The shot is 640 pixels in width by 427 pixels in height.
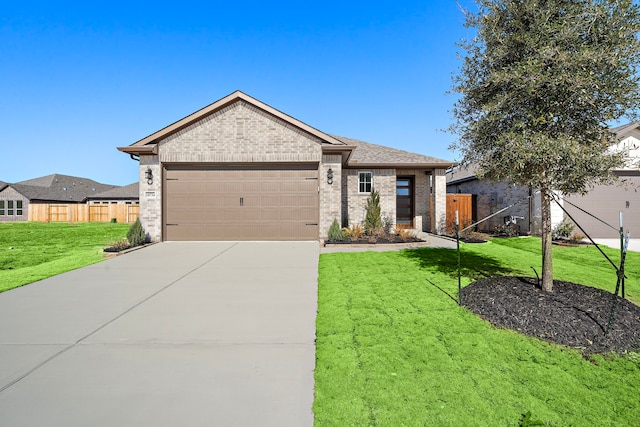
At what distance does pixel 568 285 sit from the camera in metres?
5.88

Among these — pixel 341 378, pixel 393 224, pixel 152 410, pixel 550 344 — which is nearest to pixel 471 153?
pixel 550 344

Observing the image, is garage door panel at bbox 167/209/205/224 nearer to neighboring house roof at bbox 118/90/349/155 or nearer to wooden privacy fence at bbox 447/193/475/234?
neighboring house roof at bbox 118/90/349/155

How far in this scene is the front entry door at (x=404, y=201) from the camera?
16.6 metres

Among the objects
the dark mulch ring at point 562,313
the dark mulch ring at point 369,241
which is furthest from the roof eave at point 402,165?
the dark mulch ring at point 562,313

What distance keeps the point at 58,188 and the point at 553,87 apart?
5412 cm

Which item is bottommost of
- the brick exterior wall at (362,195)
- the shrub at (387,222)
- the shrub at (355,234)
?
the shrub at (355,234)

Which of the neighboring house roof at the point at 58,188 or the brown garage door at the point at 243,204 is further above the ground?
the neighboring house roof at the point at 58,188

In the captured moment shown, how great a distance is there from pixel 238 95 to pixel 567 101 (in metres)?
10.4

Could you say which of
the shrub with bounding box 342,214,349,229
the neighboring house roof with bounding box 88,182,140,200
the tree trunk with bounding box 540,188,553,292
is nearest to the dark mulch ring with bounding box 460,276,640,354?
the tree trunk with bounding box 540,188,553,292

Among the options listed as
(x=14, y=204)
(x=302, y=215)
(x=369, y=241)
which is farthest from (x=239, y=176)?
(x=14, y=204)

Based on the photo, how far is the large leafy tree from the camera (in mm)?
4730

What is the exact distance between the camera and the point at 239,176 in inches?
496

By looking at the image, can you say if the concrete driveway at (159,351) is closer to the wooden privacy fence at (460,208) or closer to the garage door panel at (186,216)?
the garage door panel at (186,216)

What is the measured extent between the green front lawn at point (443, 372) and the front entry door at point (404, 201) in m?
10.8
